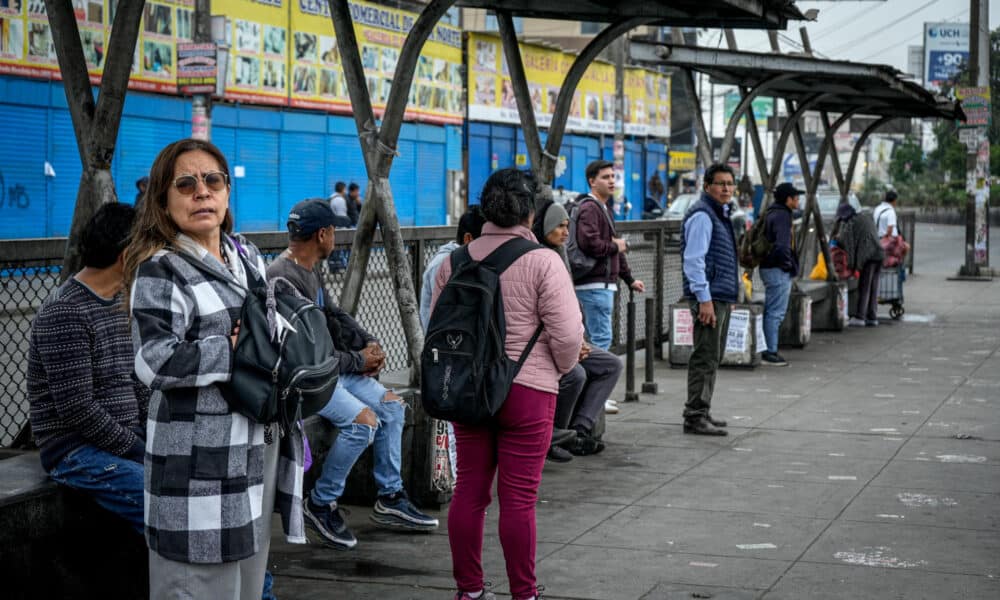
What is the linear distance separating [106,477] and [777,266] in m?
10.0

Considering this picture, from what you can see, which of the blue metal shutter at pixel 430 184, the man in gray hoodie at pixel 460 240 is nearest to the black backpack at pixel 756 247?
the man in gray hoodie at pixel 460 240

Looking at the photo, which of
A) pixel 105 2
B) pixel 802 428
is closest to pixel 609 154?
pixel 105 2

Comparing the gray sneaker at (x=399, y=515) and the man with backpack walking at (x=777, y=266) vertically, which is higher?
the man with backpack walking at (x=777, y=266)

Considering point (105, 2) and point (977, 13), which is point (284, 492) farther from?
point (977, 13)

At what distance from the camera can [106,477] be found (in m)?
4.74

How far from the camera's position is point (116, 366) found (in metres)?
4.79

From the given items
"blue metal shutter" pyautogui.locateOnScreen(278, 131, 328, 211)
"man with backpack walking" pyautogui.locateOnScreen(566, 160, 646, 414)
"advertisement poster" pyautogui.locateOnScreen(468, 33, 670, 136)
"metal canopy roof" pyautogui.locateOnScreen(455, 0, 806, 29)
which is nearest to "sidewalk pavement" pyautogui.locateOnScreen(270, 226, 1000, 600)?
"man with backpack walking" pyautogui.locateOnScreen(566, 160, 646, 414)

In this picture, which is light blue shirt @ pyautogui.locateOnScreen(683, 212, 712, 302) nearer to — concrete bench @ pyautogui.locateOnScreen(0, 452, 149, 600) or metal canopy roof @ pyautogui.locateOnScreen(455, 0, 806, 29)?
metal canopy roof @ pyautogui.locateOnScreen(455, 0, 806, 29)

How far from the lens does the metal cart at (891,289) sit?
60.2 ft

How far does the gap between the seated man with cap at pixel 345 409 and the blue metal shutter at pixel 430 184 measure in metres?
29.8

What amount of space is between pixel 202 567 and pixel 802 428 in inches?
274

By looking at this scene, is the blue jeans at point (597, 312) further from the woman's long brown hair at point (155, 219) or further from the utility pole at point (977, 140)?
the utility pole at point (977, 140)

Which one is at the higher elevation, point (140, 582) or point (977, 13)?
point (977, 13)

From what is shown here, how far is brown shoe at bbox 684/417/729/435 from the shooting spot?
954cm
